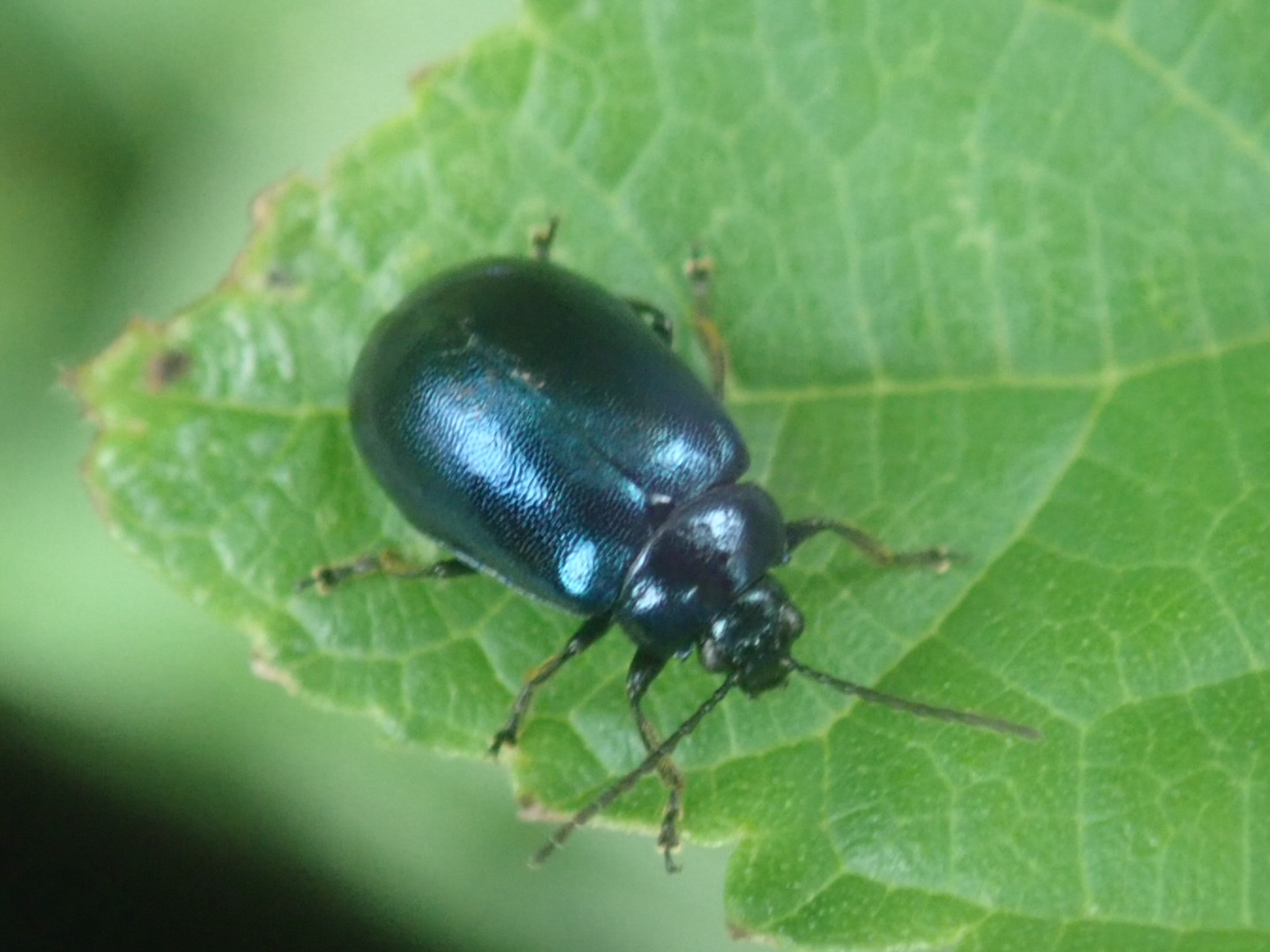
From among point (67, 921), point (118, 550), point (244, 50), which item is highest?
point (244, 50)

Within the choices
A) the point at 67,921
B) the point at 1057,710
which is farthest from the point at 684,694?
the point at 67,921

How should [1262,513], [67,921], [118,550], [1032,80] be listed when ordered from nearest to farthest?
[1262,513] → [1032,80] → [118,550] → [67,921]

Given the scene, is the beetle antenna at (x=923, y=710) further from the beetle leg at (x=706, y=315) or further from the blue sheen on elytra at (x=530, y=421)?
the beetle leg at (x=706, y=315)

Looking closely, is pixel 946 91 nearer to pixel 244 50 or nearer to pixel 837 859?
pixel 837 859

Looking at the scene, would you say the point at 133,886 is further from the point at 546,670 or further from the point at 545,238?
the point at 545,238

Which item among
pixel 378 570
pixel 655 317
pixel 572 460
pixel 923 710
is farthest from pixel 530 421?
pixel 923 710

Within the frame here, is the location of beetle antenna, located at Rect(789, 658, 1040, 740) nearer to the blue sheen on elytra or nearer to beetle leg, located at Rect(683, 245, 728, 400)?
the blue sheen on elytra

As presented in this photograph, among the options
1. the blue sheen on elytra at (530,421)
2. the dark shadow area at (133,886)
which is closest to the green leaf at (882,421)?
the blue sheen on elytra at (530,421)
